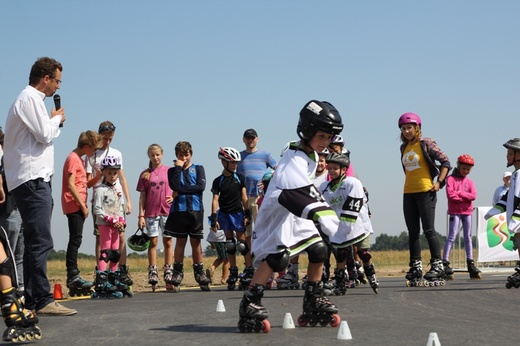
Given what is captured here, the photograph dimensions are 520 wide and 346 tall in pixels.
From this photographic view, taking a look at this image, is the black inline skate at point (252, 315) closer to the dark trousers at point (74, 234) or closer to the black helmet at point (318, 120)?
the black helmet at point (318, 120)

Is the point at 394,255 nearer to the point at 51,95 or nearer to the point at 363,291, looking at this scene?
the point at 363,291

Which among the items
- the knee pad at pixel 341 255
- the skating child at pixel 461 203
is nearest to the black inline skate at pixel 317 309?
the knee pad at pixel 341 255

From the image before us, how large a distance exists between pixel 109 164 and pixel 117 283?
173cm

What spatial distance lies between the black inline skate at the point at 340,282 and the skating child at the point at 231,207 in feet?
7.62

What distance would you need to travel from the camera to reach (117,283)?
12.5 meters

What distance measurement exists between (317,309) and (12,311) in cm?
273

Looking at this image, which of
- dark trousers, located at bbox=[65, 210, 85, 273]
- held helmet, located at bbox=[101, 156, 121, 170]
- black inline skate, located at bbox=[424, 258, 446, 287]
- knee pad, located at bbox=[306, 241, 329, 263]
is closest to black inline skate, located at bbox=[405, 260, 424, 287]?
black inline skate, located at bbox=[424, 258, 446, 287]

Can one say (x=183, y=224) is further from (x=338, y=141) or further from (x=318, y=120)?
(x=318, y=120)

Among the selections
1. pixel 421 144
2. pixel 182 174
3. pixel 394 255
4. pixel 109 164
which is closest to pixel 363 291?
pixel 421 144

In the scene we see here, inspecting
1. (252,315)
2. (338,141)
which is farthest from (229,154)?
(252,315)

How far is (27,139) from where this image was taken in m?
8.55

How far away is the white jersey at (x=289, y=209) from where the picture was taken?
7895 millimetres

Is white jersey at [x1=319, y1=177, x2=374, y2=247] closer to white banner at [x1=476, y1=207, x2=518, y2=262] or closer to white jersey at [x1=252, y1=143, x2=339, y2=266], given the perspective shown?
white jersey at [x1=252, y1=143, x2=339, y2=266]

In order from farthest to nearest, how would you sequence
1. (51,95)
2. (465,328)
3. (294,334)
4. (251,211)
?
(251,211)
(51,95)
(465,328)
(294,334)
